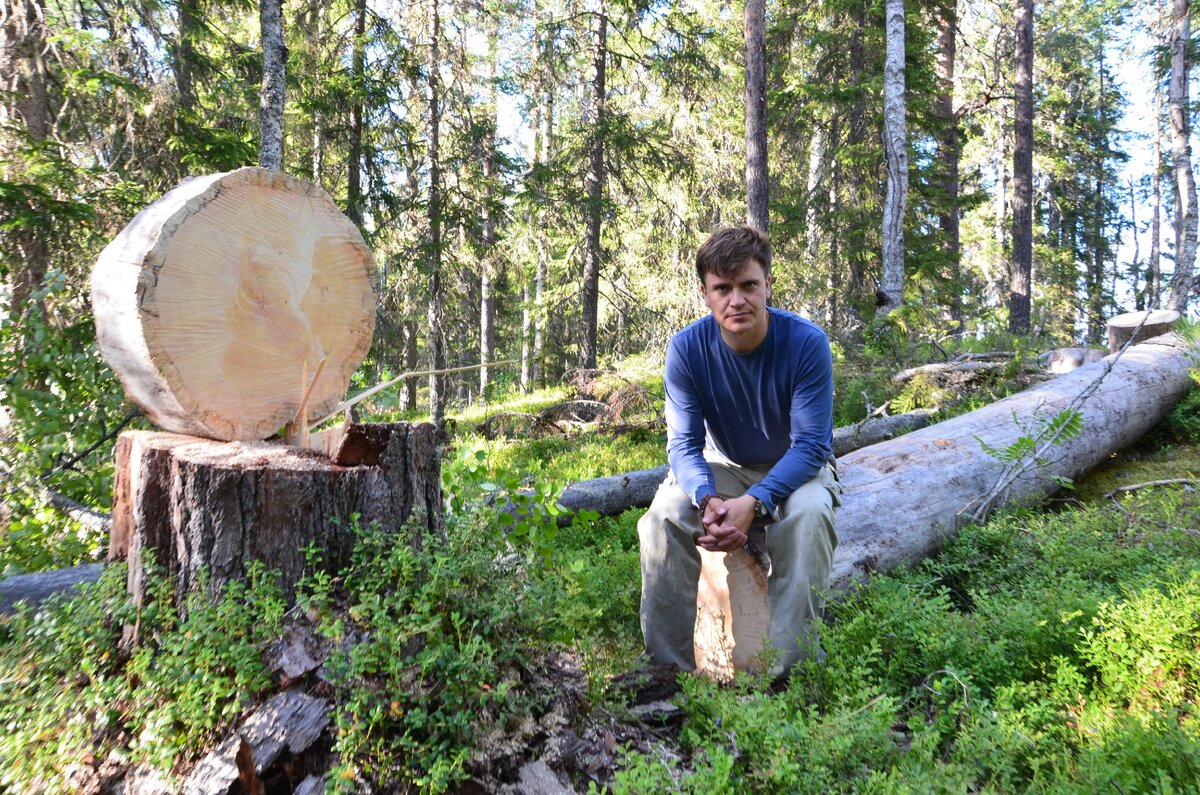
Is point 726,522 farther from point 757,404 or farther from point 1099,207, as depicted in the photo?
point 1099,207

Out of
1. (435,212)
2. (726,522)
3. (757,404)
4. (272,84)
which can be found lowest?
(726,522)

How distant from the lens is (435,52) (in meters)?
10.0

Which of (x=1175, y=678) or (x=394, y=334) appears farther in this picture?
(x=394, y=334)

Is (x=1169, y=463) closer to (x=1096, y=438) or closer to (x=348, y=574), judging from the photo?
(x=1096, y=438)

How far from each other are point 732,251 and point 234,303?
2.19 metres

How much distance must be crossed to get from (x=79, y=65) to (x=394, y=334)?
166 inches

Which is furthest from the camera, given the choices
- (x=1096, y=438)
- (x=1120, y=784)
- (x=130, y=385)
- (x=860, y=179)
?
(x=860, y=179)

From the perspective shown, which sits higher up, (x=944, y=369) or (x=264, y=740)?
(x=944, y=369)

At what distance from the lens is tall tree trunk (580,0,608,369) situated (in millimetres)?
11094

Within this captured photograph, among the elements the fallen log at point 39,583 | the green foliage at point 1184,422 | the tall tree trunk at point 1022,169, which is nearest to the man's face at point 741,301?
the fallen log at point 39,583

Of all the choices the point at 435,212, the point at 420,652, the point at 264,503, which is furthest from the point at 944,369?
the point at 264,503

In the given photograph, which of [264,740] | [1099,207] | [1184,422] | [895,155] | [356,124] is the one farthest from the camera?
[1099,207]

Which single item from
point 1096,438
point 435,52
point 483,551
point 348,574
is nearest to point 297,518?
point 348,574

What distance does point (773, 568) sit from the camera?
125 inches
